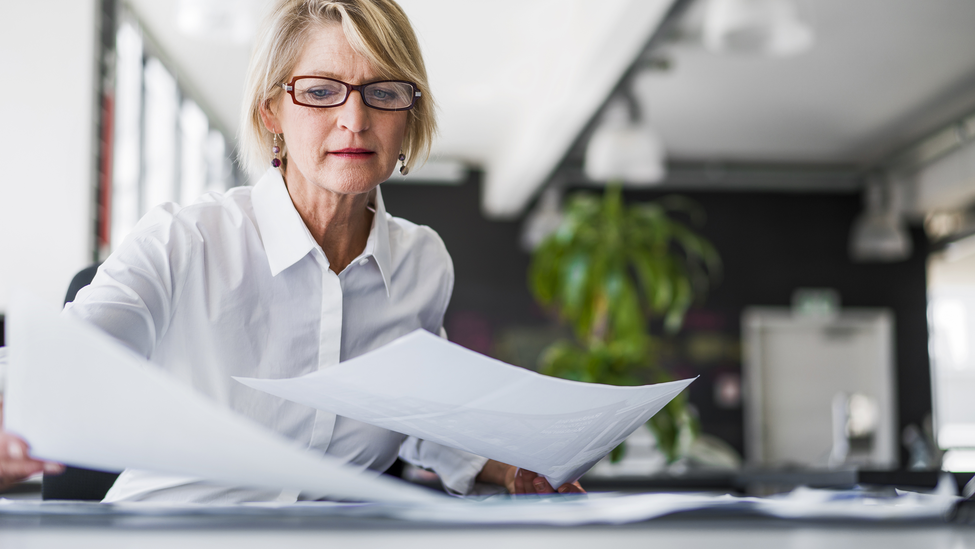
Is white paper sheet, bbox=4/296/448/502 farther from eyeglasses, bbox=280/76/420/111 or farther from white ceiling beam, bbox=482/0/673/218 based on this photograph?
white ceiling beam, bbox=482/0/673/218

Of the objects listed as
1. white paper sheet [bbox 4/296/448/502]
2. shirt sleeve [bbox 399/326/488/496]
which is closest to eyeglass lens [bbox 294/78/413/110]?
shirt sleeve [bbox 399/326/488/496]

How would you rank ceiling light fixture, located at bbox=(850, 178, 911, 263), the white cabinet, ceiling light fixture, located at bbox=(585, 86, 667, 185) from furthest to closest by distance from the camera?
the white cabinet, ceiling light fixture, located at bbox=(850, 178, 911, 263), ceiling light fixture, located at bbox=(585, 86, 667, 185)

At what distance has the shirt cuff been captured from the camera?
912 millimetres

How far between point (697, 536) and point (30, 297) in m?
0.36

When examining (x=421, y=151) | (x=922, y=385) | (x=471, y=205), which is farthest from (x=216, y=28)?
(x=922, y=385)

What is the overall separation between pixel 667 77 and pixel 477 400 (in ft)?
17.6

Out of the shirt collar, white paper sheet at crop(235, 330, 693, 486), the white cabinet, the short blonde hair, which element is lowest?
the white cabinet

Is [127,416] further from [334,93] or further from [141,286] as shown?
[334,93]

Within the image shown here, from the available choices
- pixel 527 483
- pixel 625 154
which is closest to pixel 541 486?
pixel 527 483

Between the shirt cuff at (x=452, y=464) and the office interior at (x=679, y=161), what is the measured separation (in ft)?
1.65

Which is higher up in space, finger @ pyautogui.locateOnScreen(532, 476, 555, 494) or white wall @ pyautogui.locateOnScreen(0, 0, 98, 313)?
white wall @ pyautogui.locateOnScreen(0, 0, 98, 313)

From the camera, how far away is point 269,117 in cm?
102

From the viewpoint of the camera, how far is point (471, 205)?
26.2 feet

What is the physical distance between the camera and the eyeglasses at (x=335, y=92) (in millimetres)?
890
